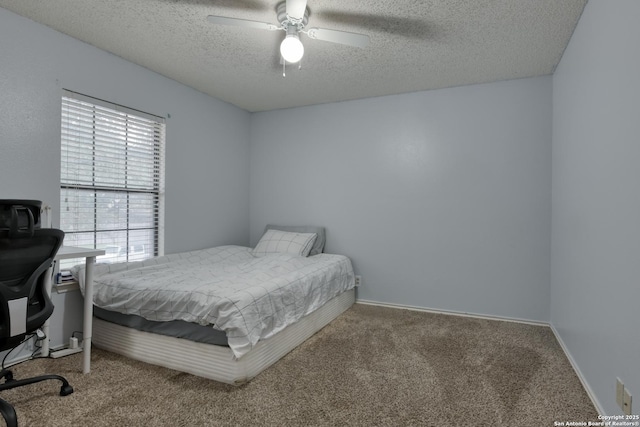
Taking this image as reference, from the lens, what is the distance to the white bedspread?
6.71ft

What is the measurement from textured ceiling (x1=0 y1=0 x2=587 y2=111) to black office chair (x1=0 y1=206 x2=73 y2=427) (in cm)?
150

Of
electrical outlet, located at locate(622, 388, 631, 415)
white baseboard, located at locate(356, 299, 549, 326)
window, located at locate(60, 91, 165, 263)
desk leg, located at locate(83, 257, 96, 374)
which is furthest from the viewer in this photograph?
white baseboard, located at locate(356, 299, 549, 326)

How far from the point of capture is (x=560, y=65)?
2.78 metres

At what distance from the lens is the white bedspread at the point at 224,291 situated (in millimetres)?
2045

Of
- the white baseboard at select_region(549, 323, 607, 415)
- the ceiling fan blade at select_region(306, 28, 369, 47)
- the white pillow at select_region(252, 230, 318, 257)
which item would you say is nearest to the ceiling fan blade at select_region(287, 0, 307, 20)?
the ceiling fan blade at select_region(306, 28, 369, 47)

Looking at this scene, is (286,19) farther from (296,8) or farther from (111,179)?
(111,179)

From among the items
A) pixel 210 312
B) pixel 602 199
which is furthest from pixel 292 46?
pixel 602 199

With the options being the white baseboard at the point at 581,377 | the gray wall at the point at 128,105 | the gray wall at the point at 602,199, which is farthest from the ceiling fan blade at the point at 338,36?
the white baseboard at the point at 581,377

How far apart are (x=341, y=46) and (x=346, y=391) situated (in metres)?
2.44

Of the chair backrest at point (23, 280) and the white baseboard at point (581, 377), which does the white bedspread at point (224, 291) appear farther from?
the white baseboard at point (581, 377)

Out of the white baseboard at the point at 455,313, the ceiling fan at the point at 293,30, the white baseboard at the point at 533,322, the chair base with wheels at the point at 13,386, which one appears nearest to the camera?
the chair base with wheels at the point at 13,386

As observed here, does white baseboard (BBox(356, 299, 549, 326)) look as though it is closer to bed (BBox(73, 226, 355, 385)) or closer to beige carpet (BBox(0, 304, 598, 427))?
beige carpet (BBox(0, 304, 598, 427))

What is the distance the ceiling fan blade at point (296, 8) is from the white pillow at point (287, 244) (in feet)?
7.62

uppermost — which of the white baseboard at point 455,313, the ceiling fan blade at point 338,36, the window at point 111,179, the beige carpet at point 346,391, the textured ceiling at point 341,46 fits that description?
the textured ceiling at point 341,46
